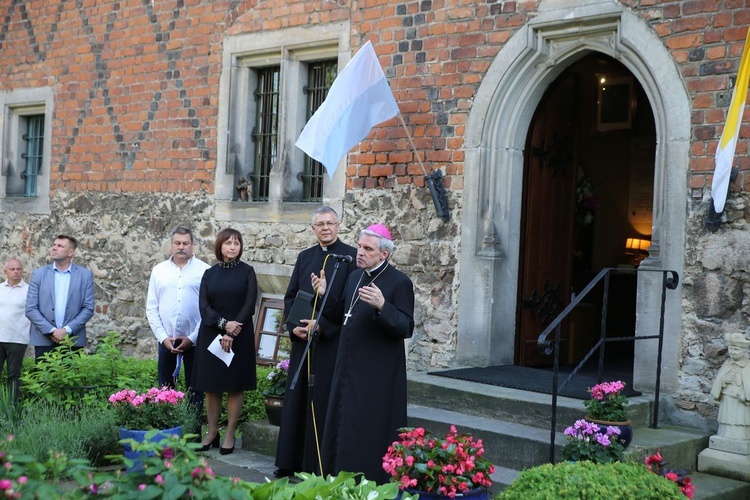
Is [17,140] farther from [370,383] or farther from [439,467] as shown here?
[439,467]

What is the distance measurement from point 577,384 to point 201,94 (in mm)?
5625

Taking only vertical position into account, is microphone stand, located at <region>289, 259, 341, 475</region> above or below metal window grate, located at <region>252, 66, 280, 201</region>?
below

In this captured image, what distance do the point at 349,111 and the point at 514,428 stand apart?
10.4 ft

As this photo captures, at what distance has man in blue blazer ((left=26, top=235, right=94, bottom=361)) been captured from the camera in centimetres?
867

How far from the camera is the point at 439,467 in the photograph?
15.6ft

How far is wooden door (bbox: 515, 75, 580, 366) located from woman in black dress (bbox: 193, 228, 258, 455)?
2.59 metres

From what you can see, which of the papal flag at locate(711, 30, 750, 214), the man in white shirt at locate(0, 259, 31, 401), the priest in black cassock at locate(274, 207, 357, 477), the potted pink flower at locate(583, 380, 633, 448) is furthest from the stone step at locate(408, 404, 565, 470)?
the man in white shirt at locate(0, 259, 31, 401)

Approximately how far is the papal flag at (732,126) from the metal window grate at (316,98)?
4.49 metres

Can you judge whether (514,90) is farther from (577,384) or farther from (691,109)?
(577,384)

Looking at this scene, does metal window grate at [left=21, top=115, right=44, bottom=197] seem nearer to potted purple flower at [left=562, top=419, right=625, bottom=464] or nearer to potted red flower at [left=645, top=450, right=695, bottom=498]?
potted purple flower at [left=562, top=419, right=625, bottom=464]

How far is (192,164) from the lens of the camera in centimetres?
1116

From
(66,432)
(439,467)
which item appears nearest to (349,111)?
(66,432)

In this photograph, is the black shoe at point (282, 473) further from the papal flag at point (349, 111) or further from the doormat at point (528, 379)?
the papal flag at point (349, 111)

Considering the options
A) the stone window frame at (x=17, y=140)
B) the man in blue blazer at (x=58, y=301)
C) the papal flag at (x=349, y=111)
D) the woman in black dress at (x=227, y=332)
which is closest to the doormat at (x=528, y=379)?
the woman in black dress at (x=227, y=332)
